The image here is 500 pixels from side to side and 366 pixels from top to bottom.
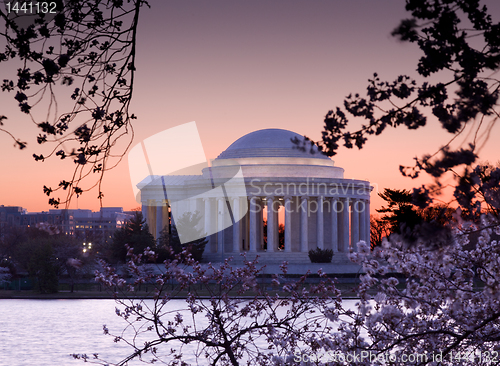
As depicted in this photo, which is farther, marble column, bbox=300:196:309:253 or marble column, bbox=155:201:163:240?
marble column, bbox=155:201:163:240

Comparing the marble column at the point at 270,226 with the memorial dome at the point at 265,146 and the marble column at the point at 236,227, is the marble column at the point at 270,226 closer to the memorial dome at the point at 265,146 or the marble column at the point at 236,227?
the marble column at the point at 236,227

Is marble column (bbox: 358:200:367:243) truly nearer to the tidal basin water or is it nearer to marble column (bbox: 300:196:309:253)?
marble column (bbox: 300:196:309:253)

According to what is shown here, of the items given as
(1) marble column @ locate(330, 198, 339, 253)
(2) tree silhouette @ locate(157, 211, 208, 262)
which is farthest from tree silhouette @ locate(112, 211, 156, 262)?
(1) marble column @ locate(330, 198, 339, 253)

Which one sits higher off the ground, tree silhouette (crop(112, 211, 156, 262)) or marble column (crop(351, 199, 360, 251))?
marble column (crop(351, 199, 360, 251))

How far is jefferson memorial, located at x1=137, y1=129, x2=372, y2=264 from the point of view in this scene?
97562mm

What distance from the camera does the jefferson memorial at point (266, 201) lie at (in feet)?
320

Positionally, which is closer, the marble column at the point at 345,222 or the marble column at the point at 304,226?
the marble column at the point at 304,226

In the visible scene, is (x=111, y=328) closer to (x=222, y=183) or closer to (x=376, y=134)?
(x=376, y=134)

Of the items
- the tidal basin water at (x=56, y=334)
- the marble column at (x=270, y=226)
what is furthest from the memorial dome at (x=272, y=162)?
the tidal basin water at (x=56, y=334)

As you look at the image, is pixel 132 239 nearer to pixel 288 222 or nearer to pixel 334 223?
pixel 288 222

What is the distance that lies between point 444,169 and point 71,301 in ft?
209

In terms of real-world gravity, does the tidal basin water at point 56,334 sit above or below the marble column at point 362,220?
below

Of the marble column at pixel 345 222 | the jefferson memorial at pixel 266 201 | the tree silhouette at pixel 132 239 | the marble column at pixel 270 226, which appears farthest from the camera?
the marble column at pixel 345 222

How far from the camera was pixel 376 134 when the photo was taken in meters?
9.85
